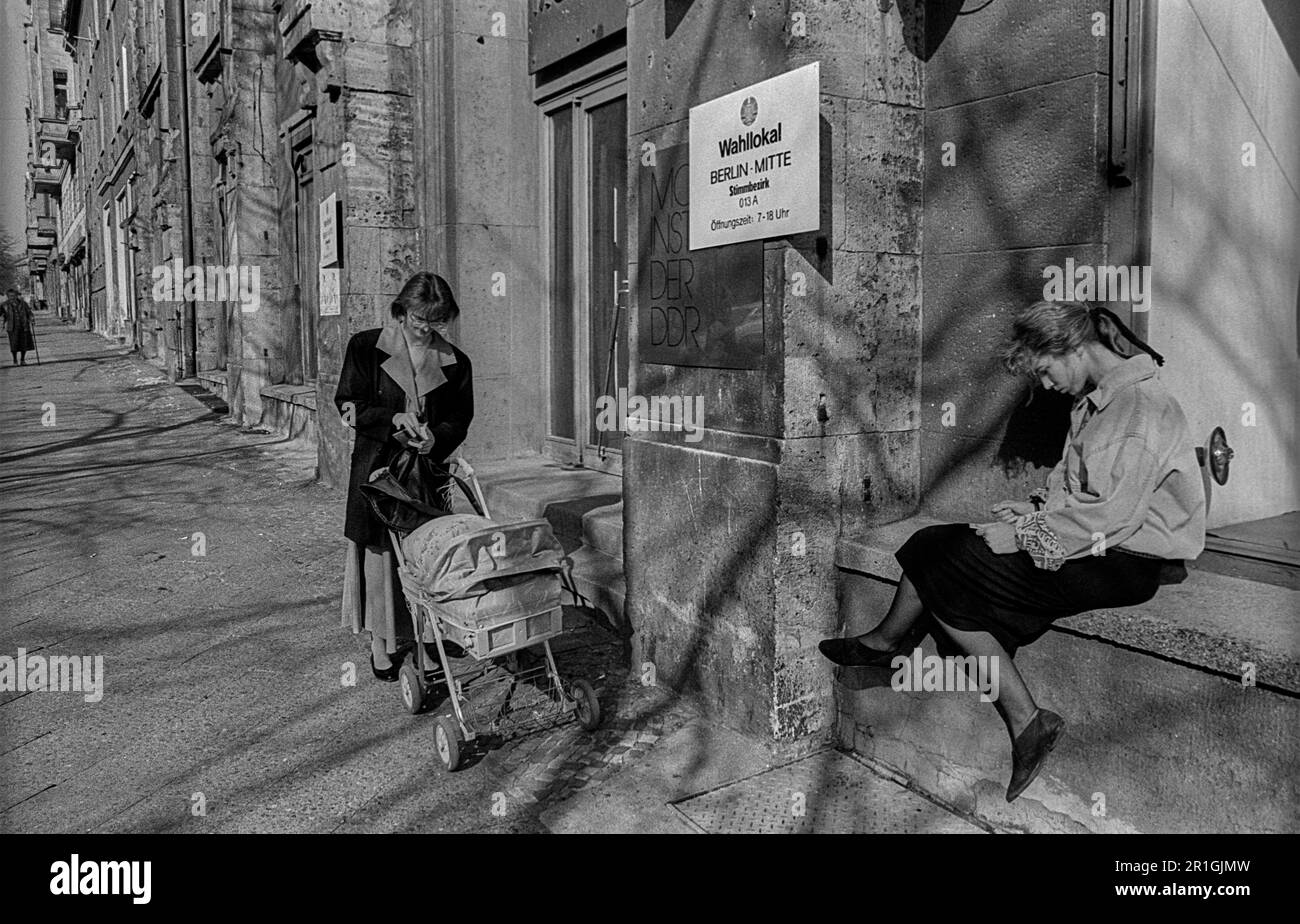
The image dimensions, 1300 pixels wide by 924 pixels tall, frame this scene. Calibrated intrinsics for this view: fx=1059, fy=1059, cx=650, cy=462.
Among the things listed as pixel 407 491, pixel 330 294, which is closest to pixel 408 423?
pixel 407 491

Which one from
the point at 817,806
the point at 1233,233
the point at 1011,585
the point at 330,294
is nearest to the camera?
the point at 1011,585

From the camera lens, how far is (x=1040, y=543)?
356cm

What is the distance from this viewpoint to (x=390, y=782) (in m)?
4.36

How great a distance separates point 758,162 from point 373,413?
7.50 ft

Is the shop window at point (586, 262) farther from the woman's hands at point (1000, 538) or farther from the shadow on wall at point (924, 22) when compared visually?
the woman's hands at point (1000, 538)

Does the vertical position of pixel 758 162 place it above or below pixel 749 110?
below

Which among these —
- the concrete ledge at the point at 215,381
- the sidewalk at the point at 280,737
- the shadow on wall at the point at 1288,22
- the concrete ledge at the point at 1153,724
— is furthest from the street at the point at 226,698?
the concrete ledge at the point at 215,381

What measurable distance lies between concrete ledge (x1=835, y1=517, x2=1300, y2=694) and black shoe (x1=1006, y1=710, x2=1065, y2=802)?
1.05 ft

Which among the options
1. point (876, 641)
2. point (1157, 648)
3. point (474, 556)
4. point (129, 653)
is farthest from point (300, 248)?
point (1157, 648)

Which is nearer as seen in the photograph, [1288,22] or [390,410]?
[1288,22]

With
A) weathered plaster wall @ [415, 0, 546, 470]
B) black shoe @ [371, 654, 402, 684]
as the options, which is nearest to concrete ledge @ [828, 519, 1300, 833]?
black shoe @ [371, 654, 402, 684]

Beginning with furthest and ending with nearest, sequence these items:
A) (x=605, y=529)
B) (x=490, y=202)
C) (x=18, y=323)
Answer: (x=18, y=323), (x=490, y=202), (x=605, y=529)

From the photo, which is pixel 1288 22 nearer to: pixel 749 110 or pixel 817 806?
pixel 749 110

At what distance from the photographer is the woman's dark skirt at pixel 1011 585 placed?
11.7 feet
